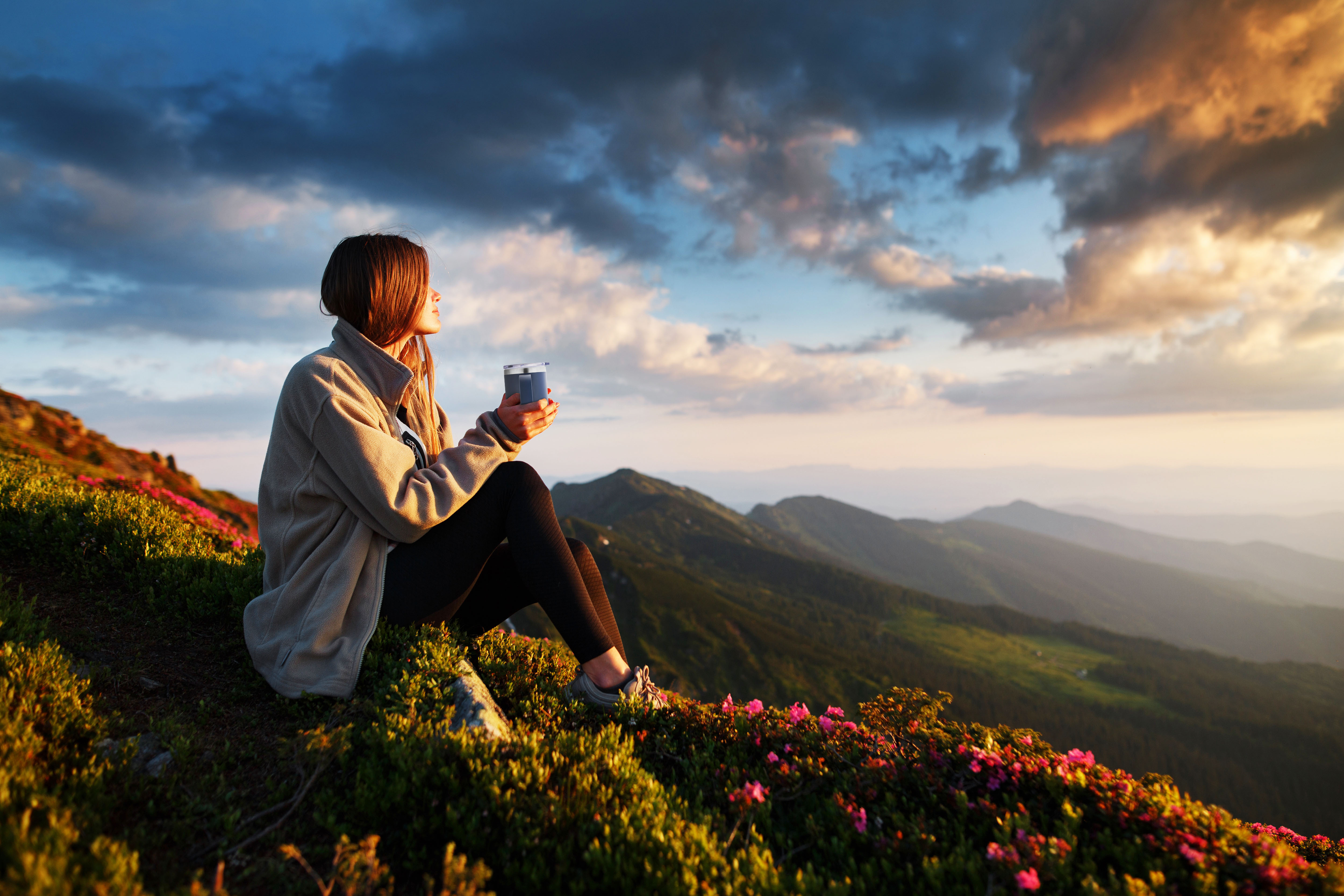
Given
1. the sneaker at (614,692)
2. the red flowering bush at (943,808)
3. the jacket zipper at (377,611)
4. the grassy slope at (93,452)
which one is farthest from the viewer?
the grassy slope at (93,452)

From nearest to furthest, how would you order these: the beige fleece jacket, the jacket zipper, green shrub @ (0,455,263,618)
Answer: the beige fleece jacket → the jacket zipper → green shrub @ (0,455,263,618)

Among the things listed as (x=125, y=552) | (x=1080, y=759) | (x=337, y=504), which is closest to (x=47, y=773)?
(x=337, y=504)

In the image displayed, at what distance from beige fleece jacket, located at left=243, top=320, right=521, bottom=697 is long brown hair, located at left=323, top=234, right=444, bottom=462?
0.52ft

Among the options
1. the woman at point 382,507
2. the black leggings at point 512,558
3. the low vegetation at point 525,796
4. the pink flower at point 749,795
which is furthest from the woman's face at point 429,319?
the pink flower at point 749,795

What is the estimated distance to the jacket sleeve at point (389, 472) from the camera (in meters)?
4.19

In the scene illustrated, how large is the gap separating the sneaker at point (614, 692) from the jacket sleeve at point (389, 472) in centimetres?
182

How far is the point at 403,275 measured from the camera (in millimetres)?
4812

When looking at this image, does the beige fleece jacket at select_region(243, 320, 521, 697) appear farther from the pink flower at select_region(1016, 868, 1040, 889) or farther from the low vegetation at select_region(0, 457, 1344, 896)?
the pink flower at select_region(1016, 868, 1040, 889)

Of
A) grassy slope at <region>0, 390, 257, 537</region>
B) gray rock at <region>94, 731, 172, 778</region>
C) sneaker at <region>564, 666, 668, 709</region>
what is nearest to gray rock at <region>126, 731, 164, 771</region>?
gray rock at <region>94, 731, 172, 778</region>

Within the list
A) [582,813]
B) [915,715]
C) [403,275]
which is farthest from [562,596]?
[915,715]

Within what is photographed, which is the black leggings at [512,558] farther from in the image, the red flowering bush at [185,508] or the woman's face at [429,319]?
the red flowering bush at [185,508]

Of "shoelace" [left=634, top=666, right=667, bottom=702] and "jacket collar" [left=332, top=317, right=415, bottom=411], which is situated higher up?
"jacket collar" [left=332, top=317, right=415, bottom=411]

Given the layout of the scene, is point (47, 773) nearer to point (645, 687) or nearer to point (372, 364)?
point (372, 364)

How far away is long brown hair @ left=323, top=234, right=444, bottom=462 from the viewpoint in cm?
467
